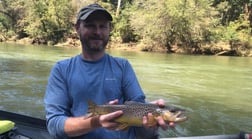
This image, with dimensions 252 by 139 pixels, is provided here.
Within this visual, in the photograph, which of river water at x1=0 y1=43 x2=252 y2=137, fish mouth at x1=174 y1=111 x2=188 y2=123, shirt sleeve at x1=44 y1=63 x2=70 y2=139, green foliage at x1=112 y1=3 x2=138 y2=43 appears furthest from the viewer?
green foliage at x1=112 y1=3 x2=138 y2=43

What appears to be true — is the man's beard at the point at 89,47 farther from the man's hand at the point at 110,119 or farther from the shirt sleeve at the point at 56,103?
the man's hand at the point at 110,119

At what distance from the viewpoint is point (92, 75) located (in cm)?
224

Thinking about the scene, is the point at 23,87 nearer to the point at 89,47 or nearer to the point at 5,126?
the point at 5,126

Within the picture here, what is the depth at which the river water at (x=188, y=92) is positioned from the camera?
8586 millimetres

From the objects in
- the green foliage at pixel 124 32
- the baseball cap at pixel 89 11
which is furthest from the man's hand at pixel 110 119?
the green foliage at pixel 124 32

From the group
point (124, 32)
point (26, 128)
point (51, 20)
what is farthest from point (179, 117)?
point (51, 20)

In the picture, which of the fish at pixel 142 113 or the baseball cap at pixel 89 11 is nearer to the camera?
the fish at pixel 142 113

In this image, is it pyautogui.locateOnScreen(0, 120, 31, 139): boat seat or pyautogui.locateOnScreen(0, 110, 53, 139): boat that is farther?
pyautogui.locateOnScreen(0, 110, 53, 139): boat

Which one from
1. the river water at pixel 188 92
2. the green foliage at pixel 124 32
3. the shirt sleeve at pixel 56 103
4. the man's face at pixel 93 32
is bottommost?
the river water at pixel 188 92

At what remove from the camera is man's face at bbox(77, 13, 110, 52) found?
2.24 metres

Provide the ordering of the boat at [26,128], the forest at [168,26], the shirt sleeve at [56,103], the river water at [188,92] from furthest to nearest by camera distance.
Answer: the forest at [168,26]
the river water at [188,92]
the boat at [26,128]
the shirt sleeve at [56,103]

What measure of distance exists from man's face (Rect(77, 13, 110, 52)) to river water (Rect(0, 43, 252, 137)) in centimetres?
550

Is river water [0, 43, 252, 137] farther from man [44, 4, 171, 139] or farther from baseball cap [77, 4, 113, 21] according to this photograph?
baseball cap [77, 4, 113, 21]

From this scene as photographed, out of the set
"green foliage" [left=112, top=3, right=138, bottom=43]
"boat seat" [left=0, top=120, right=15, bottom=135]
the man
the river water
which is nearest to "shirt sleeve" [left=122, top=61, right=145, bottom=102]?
the man
